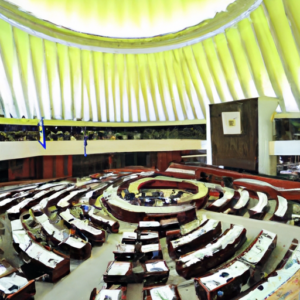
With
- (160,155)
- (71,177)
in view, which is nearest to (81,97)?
(71,177)

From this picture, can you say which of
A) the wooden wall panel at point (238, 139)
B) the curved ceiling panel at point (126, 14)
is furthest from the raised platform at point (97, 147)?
the curved ceiling panel at point (126, 14)

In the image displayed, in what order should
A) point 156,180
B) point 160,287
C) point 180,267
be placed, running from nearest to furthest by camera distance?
point 160,287 < point 180,267 < point 156,180

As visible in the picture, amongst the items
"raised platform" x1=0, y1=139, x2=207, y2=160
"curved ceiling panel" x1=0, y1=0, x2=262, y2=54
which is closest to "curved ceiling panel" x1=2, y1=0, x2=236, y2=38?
"curved ceiling panel" x1=0, y1=0, x2=262, y2=54

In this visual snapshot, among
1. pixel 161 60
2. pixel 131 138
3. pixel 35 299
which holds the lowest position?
pixel 35 299

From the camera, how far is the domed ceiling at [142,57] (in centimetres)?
567

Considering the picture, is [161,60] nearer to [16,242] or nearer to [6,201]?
[6,201]

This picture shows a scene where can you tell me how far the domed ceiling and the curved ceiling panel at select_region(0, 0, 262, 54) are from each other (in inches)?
1.0

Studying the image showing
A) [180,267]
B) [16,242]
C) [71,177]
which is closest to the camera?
[180,267]

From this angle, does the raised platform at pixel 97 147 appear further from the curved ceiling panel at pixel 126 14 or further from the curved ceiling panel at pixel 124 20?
the curved ceiling panel at pixel 126 14

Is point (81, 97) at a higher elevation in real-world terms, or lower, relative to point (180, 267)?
higher

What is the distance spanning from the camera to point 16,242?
8.64ft

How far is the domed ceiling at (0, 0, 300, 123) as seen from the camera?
18.6 feet

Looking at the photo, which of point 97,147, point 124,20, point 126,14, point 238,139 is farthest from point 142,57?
point 238,139

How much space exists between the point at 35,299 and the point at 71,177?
5.71 m
